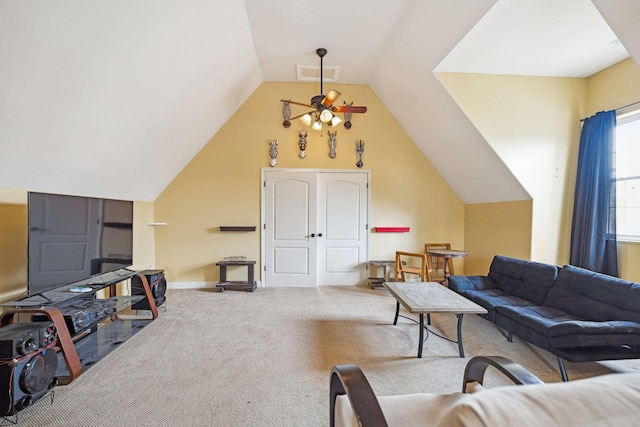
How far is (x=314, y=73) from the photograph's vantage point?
188 inches

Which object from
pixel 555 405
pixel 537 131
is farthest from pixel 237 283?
pixel 537 131

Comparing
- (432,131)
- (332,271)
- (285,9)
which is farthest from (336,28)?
(332,271)

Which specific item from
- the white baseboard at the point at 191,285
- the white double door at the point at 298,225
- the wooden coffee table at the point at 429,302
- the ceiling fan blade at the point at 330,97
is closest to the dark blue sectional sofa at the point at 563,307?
the wooden coffee table at the point at 429,302

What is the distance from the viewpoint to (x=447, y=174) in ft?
16.9

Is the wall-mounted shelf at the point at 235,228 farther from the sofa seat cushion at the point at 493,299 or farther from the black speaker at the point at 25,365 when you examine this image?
the sofa seat cushion at the point at 493,299

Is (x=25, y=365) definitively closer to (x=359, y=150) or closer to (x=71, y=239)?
(x=71, y=239)

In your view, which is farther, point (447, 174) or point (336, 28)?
point (447, 174)

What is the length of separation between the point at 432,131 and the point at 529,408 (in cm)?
451

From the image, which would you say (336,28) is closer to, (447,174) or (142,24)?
(142,24)

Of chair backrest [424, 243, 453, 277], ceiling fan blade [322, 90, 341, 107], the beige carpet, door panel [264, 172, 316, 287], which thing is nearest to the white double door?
door panel [264, 172, 316, 287]

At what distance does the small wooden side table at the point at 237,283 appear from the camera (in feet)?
15.5

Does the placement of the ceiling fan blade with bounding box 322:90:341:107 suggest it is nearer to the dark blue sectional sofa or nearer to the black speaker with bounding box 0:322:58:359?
the dark blue sectional sofa

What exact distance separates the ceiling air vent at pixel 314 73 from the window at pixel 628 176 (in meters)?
3.76

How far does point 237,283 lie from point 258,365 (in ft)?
8.20
